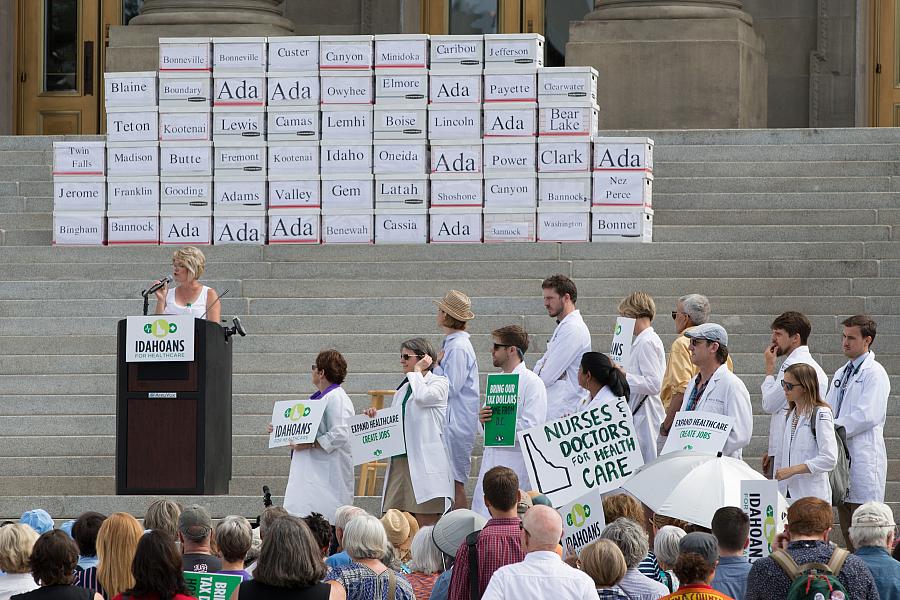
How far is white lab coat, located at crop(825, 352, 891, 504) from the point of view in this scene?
1146 centimetres

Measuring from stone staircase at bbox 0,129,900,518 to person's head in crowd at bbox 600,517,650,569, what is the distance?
515 cm

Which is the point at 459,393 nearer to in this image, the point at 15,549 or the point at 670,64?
the point at 15,549

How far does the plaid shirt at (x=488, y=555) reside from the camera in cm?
809

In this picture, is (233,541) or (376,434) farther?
(376,434)

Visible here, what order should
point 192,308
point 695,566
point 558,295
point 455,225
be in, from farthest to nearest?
point 455,225
point 192,308
point 558,295
point 695,566

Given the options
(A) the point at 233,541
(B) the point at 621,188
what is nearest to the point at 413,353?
(A) the point at 233,541

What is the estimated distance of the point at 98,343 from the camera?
15852 millimetres

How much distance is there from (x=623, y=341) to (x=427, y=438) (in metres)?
1.43

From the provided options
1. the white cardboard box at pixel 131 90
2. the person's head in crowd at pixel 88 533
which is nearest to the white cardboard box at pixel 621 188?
the white cardboard box at pixel 131 90

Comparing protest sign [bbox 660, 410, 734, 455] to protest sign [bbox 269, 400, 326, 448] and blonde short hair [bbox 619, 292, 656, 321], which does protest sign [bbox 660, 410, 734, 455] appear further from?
protest sign [bbox 269, 400, 326, 448]

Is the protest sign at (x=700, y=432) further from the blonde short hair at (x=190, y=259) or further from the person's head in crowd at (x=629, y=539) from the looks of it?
the blonde short hair at (x=190, y=259)

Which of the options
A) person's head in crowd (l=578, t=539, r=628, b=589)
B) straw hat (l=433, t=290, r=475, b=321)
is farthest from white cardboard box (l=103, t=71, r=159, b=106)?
person's head in crowd (l=578, t=539, r=628, b=589)

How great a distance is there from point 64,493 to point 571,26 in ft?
Answer: 32.4

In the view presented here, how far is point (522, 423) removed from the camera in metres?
11.9
